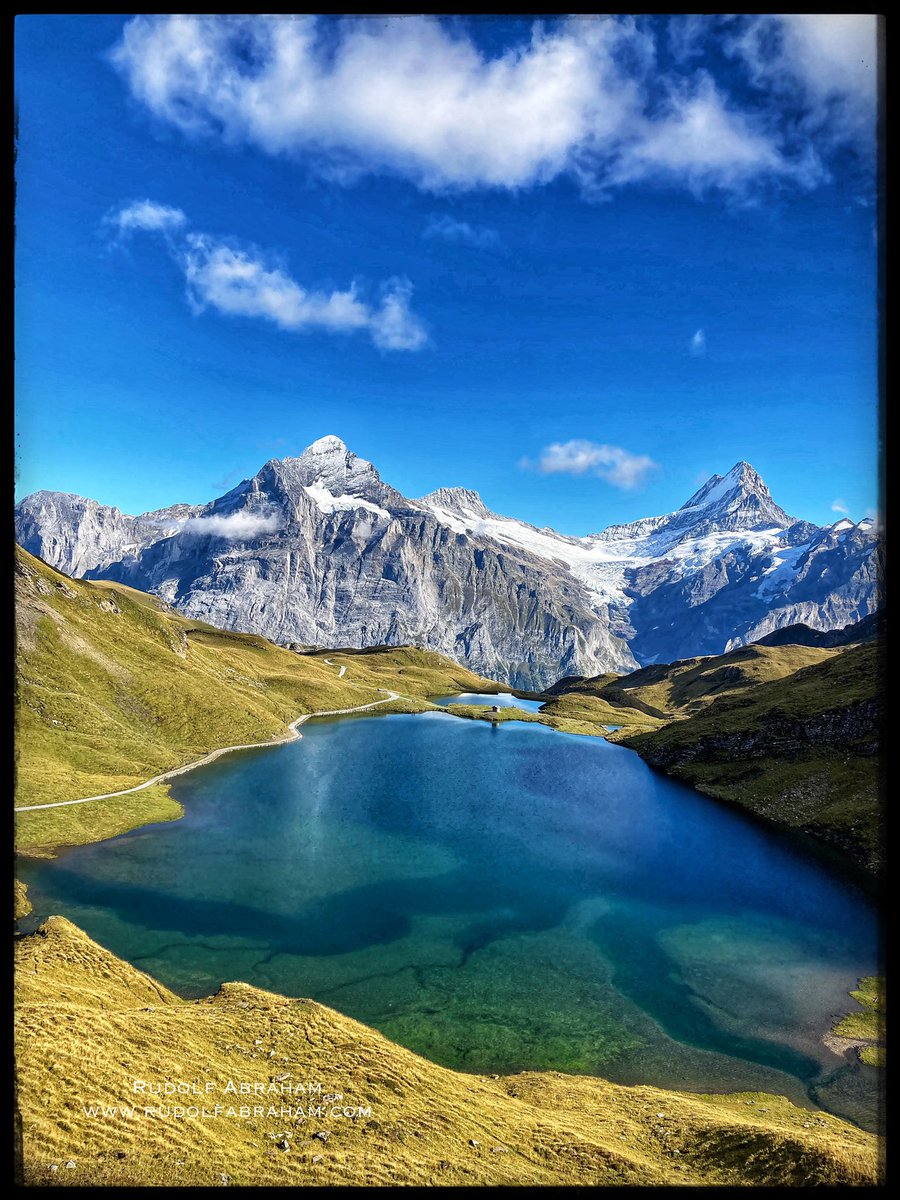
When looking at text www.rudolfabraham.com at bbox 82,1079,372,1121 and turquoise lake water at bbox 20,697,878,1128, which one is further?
turquoise lake water at bbox 20,697,878,1128

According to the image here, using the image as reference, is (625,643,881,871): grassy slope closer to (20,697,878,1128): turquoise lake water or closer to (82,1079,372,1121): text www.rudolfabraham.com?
(20,697,878,1128): turquoise lake water

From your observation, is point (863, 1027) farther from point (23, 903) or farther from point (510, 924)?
point (23, 903)

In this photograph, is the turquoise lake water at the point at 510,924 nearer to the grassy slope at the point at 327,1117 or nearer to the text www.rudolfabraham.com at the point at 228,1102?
the grassy slope at the point at 327,1117

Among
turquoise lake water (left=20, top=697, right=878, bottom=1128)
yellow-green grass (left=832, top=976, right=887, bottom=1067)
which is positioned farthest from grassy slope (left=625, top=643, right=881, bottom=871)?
yellow-green grass (left=832, top=976, right=887, bottom=1067)

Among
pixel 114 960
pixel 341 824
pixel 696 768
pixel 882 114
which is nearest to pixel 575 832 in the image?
pixel 341 824

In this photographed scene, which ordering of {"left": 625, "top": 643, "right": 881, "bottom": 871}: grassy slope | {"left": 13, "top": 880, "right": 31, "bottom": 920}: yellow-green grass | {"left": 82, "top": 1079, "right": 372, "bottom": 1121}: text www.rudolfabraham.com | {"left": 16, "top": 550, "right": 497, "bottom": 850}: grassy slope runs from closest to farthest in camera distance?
1. {"left": 82, "top": 1079, "right": 372, "bottom": 1121}: text www.rudolfabraham.com
2. {"left": 13, "top": 880, "right": 31, "bottom": 920}: yellow-green grass
3. {"left": 16, "top": 550, "right": 497, "bottom": 850}: grassy slope
4. {"left": 625, "top": 643, "right": 881, "bottom": 871}: grassy slope

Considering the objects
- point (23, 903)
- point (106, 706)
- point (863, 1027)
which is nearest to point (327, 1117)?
point (863, 1027)

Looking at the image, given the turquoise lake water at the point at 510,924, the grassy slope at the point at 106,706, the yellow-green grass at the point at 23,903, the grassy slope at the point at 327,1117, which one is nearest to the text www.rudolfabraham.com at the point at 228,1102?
the grassy slope at the point at 327,1117
